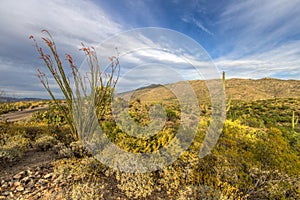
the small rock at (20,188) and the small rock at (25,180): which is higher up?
the small rock at (25,180)

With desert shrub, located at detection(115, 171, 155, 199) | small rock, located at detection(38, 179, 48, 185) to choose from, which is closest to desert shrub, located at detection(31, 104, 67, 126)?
small rock, located at detection(38, 179, 48, 185)

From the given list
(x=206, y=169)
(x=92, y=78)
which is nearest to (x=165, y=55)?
(x=92, y=78)

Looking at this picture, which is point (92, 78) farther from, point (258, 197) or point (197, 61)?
point (258, 197)

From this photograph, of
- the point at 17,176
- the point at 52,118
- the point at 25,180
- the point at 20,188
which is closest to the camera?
the point at 20,188

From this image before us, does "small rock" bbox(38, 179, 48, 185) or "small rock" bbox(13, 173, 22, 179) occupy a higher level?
"small rock" bbox(13, 173, 22, 179)

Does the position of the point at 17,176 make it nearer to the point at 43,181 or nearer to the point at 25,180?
the point at 25,180

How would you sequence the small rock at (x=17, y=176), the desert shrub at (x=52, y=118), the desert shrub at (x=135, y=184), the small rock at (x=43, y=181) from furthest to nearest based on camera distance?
→ 1. the desert shrub at (x=52, y=118)
2. the small rock at (x=17, y=176)
3. the small rock at (x=43, y=181)
4. the desert shrub at (x=135, y=184)

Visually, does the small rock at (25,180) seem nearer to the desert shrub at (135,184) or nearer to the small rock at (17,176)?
the small rock at (17,176)

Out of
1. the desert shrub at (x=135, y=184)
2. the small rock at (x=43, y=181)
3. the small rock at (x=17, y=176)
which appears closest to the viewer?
the desert shrub at (x=135, y=184)

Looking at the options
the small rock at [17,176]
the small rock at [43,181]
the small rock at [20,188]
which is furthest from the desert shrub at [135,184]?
the small rock at [17,176]

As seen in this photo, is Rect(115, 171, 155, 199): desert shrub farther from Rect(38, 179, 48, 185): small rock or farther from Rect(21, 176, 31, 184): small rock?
Rect(21, 176, 31, 184): small rock

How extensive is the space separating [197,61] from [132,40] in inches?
57.2

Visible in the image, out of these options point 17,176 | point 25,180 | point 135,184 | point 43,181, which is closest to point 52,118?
point 17,176

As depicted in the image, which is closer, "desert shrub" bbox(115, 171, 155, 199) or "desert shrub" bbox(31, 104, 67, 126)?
"desert shrub" bbox(115, 171, 155, 199)
